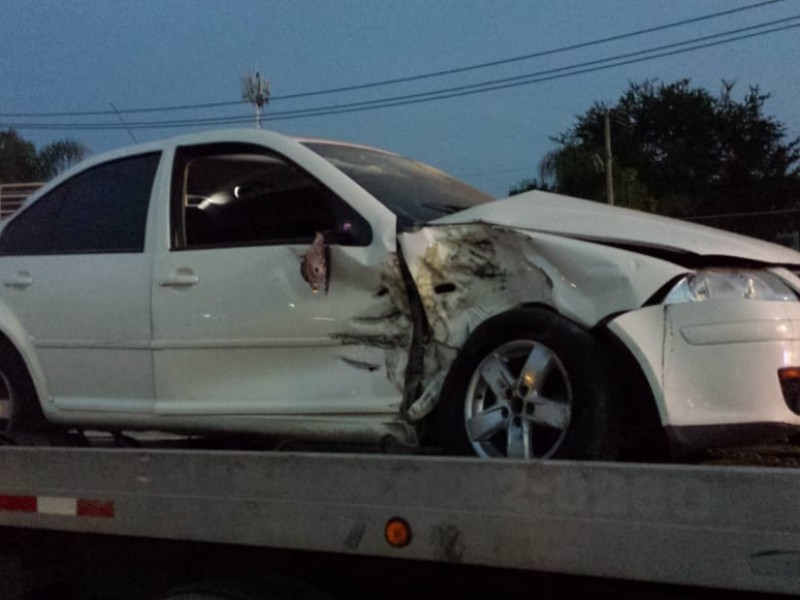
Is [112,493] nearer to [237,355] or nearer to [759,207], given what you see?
[237,355]

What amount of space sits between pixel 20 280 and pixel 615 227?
8.86ft

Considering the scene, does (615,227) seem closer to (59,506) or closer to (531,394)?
(531,394)

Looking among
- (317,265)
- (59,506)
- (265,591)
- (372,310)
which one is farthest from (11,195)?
(265,591)

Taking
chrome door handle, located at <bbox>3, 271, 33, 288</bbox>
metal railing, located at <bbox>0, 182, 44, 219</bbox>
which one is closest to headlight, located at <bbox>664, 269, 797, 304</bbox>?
chrome door handle, located at <bbox>3, 271, 33, 288</bbox>

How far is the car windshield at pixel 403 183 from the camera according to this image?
3961mm

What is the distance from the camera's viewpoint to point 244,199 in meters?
4.36

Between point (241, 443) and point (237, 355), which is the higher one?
point (237, 355)

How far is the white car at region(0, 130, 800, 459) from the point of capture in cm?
310

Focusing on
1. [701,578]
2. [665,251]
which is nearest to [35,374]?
[665,251]

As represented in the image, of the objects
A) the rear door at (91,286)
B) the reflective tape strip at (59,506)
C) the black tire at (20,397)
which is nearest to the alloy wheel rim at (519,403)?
the reflective tape strip at (59,506)

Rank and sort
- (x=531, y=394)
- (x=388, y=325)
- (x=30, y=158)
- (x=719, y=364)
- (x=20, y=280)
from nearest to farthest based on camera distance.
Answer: (x=719, y=364) → (x=531, y=394) → (x=388, y=325) → (x=20, y=280) → (x=30, y=158)

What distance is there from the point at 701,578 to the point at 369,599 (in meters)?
1.18

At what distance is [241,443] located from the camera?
4.43 meters

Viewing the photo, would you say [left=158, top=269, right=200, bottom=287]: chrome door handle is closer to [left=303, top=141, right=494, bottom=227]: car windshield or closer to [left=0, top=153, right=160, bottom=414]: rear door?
[left=0, top=153, right=160, bottom=414]: rear door
